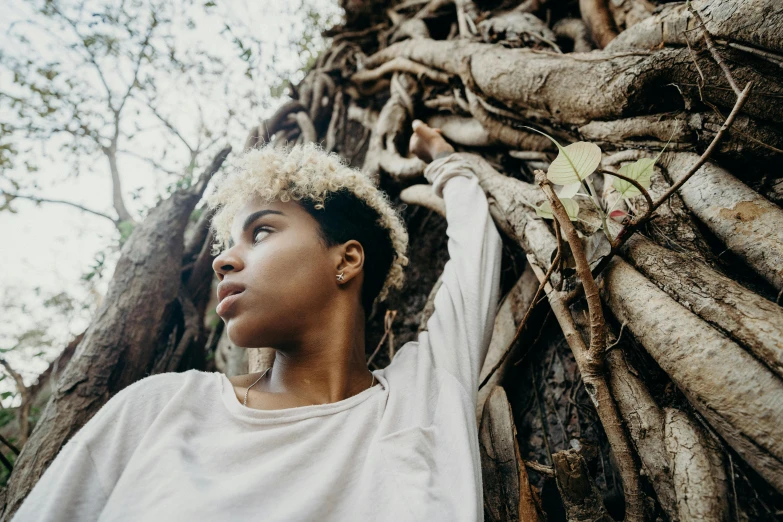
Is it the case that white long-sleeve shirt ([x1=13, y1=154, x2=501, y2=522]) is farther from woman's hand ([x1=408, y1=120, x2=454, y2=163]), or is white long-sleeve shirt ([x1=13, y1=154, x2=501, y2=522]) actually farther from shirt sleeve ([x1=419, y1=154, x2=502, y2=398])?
woman's hand ([x1=408, y1=120, x2=454, y2=163])

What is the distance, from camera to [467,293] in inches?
51.0

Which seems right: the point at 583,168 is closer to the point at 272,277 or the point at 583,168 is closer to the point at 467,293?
the point at 467,293

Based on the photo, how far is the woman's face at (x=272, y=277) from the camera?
45.4 inches

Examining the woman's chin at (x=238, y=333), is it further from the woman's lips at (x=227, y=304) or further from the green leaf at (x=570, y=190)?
the green leaf at (x=570, y=190)

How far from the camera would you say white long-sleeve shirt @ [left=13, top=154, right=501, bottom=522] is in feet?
2.81

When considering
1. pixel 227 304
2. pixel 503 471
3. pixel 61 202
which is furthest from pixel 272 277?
pixel 61 202

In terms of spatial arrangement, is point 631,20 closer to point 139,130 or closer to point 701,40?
point 701,40

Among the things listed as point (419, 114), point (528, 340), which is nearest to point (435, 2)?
point (419, 114)

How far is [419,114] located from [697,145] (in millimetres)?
1566

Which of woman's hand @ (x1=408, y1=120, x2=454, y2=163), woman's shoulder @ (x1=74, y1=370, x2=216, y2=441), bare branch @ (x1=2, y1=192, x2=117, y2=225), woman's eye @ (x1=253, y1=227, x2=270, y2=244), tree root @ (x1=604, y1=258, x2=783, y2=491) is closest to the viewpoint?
tree root @ (x1=604, y1=258, x2=783, y2=491)

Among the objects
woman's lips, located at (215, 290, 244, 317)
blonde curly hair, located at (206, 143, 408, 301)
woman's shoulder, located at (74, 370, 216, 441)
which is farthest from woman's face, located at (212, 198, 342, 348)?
woman's shoulder, located at (74, 370, 216, 441)

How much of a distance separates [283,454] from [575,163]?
1.00 metres

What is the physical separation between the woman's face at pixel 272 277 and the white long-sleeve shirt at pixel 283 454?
0.22m

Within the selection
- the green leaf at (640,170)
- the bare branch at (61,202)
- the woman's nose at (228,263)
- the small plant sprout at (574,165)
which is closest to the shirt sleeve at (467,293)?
the small plant sprout at (574,165)
